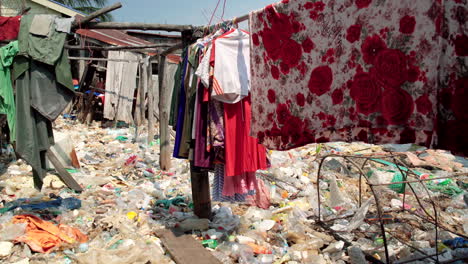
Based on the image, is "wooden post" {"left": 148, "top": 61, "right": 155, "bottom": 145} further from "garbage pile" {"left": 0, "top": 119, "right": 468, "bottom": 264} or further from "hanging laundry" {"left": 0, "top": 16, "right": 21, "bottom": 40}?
"hanging laundry" {"left": 0, "top": 16, "right": 21, "bottom": 40}

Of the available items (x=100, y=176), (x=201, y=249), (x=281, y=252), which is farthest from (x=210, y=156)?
(x=100, y=176)

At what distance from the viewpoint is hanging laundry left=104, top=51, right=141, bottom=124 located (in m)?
10.0

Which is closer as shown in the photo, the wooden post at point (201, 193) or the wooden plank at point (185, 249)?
the wooden plank at point (185, 249)

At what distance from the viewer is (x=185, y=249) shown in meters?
3.65

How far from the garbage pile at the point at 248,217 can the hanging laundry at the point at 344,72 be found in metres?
1.23

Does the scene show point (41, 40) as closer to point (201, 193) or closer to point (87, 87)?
point (201, 193)

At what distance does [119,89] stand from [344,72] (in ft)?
29.3

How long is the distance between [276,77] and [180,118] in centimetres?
136

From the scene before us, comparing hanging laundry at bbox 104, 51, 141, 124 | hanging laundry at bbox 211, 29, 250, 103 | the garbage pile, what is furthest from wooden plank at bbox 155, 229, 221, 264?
hanging laundry at bbox 104, 51, 141, 124

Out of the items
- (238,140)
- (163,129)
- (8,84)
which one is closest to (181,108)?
(238,140)

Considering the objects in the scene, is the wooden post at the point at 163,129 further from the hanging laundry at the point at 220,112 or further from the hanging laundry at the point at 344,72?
the hanging laundry at the point at 344,72

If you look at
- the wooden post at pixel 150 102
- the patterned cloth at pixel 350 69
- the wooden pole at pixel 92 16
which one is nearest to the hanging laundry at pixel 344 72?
the patterned cloth at pixel 350 69

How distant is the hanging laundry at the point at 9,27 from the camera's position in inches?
146

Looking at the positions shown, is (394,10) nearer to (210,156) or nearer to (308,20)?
(308,20)
